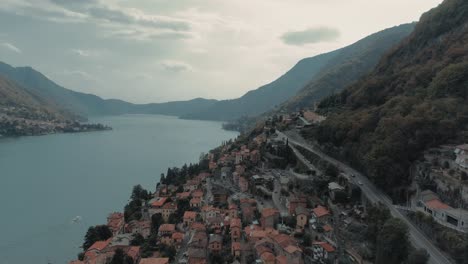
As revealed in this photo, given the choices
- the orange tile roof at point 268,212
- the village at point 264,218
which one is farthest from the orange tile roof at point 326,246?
the orange tile roof at point 268,212

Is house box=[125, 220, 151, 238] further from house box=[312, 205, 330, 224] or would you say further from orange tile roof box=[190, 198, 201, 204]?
house box=[312, 205, 330, 224]

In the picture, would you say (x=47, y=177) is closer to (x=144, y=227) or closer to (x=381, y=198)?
(x=144, y=227)

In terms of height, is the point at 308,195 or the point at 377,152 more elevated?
the point at 377,152

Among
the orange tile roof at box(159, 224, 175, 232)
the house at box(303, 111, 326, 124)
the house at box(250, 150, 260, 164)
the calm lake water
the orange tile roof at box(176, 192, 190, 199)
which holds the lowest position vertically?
the calm lake water

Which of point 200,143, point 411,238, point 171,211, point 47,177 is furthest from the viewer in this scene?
point 200,143

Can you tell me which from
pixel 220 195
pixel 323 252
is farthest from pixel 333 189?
pixel 220 195

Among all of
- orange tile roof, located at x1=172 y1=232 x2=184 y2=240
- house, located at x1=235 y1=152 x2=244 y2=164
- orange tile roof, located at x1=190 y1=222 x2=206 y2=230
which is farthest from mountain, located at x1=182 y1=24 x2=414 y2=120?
orange tile roof, located at x1=172 y1=232 x2=184 y2=240

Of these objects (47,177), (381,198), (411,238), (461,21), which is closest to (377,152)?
(381,198)

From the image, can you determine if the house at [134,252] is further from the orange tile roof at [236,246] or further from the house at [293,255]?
the house at [293,255]
